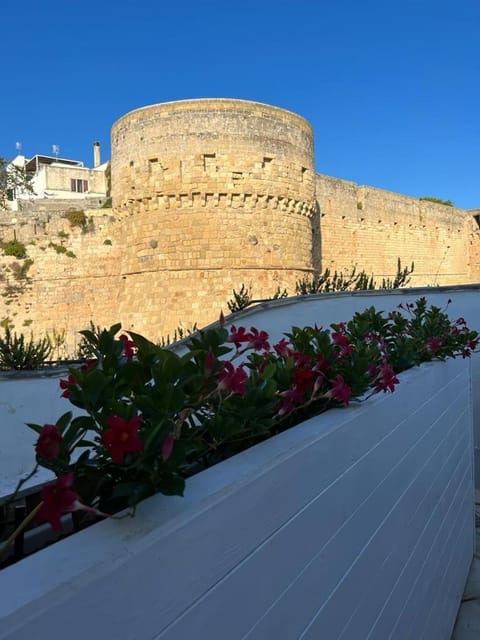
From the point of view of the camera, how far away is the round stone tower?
36.9 feet

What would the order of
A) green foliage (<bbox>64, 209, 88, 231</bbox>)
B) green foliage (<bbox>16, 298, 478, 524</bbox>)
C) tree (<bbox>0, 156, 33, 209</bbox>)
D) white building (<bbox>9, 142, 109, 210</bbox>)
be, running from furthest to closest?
white building (<bbox>9, 142, 109, 210</bbox>) < tree (<bbox>0, 156, 33, 209</bbox>) < green foliage (<bbox>64, 209, 88, 231</bbox>) < green foliage (<bbox>16, 298, 478, 524</bbox>)

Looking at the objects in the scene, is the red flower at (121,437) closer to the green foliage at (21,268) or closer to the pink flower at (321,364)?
the pink flower at (321,364)

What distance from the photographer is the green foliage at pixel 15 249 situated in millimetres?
15016

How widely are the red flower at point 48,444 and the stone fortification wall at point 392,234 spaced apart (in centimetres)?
1635

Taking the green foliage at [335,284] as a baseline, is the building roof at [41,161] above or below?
above

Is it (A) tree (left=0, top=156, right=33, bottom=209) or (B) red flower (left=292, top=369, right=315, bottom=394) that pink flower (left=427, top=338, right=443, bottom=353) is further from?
(A) tree (left=0, top=156, right=33, bottom=209)

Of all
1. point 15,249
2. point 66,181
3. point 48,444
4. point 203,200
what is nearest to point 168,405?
point 48,444

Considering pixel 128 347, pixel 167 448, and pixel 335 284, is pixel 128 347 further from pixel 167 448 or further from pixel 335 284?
pixel 335 284

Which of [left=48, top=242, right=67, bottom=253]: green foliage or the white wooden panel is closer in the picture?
the white wooden panel

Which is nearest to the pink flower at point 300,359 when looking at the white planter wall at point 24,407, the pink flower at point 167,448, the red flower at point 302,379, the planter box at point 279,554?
the red flower at point 302,379

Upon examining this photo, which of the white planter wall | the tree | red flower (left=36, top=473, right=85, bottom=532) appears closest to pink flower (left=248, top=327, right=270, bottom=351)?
red flower (left=36, top=473, right=85, bottom=532)

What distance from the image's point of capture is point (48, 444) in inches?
40.0

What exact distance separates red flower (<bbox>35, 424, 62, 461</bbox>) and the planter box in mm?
162

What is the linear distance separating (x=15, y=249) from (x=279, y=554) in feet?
50.3
